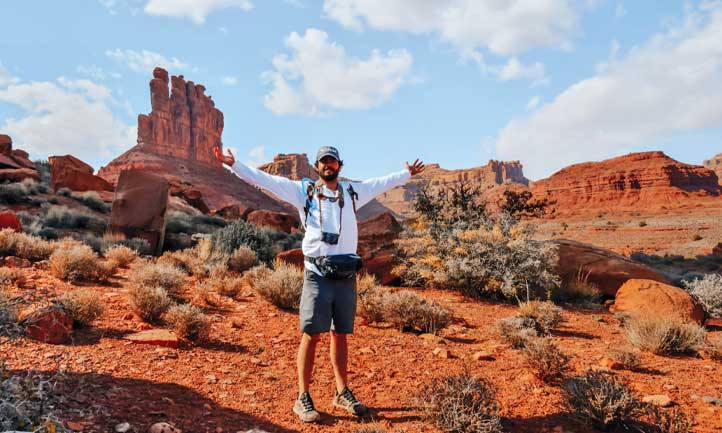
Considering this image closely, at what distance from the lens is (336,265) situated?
11.3ft

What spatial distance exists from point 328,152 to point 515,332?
3.72m

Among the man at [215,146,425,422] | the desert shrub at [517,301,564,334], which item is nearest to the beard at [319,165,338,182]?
the man at [215,146,425,422]

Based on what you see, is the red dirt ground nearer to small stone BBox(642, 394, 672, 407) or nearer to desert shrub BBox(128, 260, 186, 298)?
small stone BBox(642, 394, 672, 407)

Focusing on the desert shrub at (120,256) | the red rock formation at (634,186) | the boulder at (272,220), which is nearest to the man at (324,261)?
the desert shrub at (120,256)

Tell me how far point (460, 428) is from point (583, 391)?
129cm

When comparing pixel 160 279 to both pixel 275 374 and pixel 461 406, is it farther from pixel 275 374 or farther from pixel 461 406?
pixel 461 406

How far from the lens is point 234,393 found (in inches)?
151

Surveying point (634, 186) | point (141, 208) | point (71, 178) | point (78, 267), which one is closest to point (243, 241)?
point (141, 208)

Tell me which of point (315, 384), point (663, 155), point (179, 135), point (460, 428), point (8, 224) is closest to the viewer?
point (460, 428)

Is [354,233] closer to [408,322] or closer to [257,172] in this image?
[257,172]

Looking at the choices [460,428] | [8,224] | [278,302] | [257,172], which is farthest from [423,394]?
[8,224]

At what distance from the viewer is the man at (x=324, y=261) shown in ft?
11.4

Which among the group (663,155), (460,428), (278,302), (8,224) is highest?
(663,155)

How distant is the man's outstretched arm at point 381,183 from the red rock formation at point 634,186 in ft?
227
